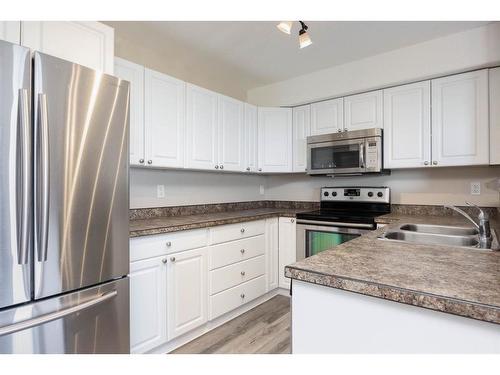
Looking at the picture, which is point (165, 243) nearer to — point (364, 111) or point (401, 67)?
point (364, 111)

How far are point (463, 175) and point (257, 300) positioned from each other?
2248mm

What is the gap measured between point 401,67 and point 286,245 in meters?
1.99

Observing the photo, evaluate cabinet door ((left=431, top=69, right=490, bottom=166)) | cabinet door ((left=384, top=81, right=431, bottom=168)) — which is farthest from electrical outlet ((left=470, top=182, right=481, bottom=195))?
cabinet door ((left=384, top=81, right=431, bottom=168))

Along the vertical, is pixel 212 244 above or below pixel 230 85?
below

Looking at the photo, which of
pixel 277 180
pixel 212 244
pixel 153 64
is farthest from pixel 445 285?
pixel 277 180

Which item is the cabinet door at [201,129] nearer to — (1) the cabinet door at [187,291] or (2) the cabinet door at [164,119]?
(2) the cabinet door at [164,119]

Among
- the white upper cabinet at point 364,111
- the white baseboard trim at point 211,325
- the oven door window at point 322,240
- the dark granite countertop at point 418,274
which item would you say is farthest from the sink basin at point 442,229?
the white baseboard trim at point 211,325

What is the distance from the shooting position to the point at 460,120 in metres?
2.33

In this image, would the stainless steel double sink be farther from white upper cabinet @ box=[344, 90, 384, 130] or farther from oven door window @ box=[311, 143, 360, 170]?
white upper cabinet @ box=[344, 90, 384, 130]

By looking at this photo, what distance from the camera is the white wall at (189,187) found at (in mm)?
2455

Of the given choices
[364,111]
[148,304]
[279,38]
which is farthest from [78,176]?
[364,111]

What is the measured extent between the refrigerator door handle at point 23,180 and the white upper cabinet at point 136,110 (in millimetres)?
859
